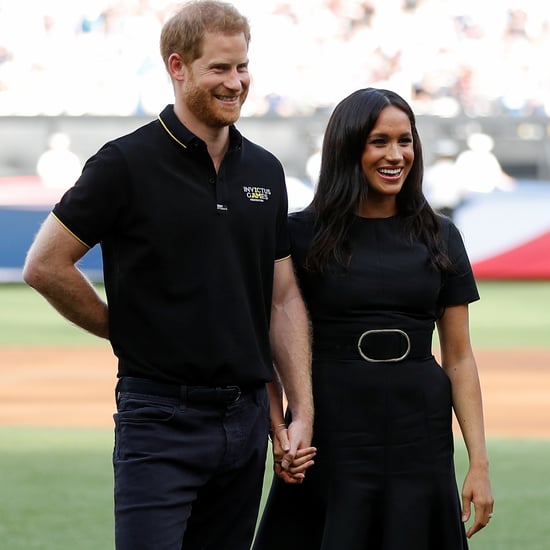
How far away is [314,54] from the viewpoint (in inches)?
819

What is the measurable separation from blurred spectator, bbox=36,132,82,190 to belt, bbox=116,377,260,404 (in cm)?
1397

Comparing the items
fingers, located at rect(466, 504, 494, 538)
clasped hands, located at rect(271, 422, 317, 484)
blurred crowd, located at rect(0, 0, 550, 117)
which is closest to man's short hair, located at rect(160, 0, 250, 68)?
clasped hands, located at rect(271, 422, 317, 484)

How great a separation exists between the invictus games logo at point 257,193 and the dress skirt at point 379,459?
21.0 inches

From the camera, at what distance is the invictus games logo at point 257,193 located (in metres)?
3.25

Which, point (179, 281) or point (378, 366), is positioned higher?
point (179, 281)

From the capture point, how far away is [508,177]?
1806 cm

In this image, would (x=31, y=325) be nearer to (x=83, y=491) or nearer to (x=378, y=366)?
(x=83, y=491)

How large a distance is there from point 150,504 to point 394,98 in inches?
52.2

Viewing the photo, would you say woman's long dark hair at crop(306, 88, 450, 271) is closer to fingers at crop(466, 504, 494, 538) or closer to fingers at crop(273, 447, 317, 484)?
fingers at crop(273, 447, 317, 484)

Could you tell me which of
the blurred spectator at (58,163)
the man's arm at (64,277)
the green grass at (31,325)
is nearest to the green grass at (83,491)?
the man's arm at (64,277)

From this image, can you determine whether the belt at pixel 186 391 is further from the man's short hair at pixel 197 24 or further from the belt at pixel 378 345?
the man's short hair at pixel 197 24

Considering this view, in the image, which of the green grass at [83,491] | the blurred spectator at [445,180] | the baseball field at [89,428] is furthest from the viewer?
the blurred spectator at [445,180]

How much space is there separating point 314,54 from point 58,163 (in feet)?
18.2

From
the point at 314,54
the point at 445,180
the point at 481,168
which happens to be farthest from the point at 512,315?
the point at 314,54
